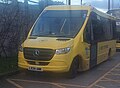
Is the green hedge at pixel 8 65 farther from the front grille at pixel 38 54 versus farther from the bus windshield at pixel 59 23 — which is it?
the bus windshield at pixel 59 23

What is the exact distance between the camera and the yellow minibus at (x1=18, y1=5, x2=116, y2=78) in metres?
10.8


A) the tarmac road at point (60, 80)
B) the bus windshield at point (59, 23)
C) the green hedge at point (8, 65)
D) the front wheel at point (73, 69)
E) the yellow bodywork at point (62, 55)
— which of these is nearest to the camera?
the tarmac road at point (60, 80)

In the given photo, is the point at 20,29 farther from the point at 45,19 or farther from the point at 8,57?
the point at 45,19

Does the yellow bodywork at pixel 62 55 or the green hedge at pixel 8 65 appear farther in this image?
the green hedge at pixel 8 65

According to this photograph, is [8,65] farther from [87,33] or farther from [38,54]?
[87,33]

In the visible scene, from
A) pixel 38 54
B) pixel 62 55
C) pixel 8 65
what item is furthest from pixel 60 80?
pixel 8 65

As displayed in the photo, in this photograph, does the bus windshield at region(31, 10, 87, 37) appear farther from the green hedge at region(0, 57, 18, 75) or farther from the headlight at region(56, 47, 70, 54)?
the green hedge at region(0, 57, 18, 75)

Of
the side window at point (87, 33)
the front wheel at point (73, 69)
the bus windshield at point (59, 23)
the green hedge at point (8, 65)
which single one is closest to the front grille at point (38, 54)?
the front wheel at point (73, 69)

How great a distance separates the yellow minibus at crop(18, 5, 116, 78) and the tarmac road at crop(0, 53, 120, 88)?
367mm

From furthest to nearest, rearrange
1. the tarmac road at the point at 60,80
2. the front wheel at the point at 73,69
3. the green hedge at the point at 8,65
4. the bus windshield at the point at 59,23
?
1. the green hedge at the point at 8,65
2. the bus windshield at the point at 59,23
3. the front wheel at the point at 73,69
4. the tarmac road at the point at 60,80

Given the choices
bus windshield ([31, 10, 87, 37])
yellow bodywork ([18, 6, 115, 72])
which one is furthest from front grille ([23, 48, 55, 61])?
bus windshield ([31, 10, 87, 37])

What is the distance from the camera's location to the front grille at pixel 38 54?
35.5ft

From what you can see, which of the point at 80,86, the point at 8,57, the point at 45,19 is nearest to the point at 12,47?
the point at 8,57

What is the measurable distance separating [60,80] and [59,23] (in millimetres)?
2209
